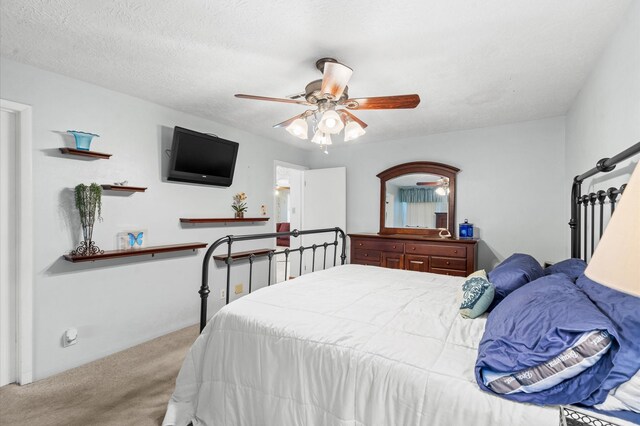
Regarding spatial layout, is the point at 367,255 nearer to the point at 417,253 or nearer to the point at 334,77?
the point at 417,253

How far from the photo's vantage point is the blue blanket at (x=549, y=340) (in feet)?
2.93

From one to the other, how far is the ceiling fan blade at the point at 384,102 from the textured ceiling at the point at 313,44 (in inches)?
11.6

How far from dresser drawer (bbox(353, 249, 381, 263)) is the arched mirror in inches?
16.9

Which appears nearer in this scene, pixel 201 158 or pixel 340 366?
pixel 340 366

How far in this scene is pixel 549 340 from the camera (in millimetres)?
949

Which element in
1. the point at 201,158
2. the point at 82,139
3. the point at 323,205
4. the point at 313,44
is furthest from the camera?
the point at 323,205

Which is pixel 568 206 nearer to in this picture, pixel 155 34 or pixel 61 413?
pixel 155 34

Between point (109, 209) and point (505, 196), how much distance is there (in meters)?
4.31

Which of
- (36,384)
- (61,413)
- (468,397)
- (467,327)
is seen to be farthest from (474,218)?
(36,384)

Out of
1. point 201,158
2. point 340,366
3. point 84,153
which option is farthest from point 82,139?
point 340,366

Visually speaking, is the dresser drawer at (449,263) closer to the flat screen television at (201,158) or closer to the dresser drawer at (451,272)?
the dresser drawer at (451,272)

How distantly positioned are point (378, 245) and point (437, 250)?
2.56 feet

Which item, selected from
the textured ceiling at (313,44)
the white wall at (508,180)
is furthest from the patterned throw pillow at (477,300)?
the white wall at (508,180)

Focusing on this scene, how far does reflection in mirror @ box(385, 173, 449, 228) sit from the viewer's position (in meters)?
4.06
